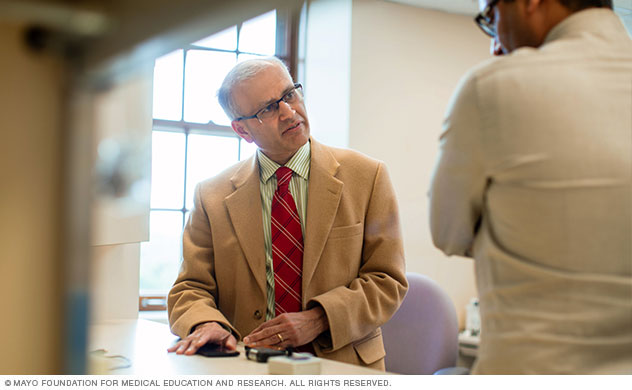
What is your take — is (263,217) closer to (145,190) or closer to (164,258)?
(145,190)

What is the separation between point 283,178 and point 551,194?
1.06 m

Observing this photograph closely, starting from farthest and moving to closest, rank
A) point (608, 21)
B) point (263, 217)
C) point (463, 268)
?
point (463, 268) < point (263, 217) < point (608, 21)

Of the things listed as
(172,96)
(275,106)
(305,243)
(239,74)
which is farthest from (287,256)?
(172,96)

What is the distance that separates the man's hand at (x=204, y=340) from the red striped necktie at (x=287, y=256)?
235mm

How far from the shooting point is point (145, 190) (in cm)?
27

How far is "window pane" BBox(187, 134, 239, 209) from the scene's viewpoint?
3.42 m

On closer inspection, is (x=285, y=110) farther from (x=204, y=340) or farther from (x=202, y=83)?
(x=202, y=83)

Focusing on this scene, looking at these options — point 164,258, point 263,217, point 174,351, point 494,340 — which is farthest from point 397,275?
point 164,258

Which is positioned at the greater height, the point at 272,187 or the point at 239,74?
the point at 239,74

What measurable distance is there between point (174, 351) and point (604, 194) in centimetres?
106

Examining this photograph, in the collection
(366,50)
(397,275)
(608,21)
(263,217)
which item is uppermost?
(366,50)

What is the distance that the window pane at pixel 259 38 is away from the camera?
3.60 metres

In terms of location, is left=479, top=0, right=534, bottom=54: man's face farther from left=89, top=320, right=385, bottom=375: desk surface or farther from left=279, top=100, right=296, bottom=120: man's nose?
left=279, top=100, right=296, bottom=120: man's nose

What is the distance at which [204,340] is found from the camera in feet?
4.72
